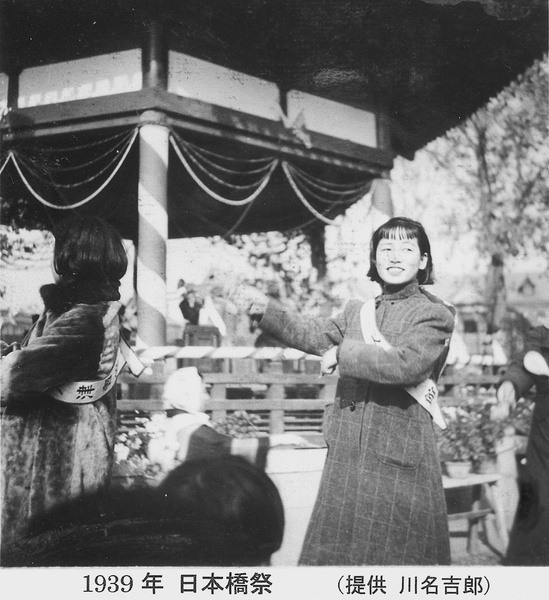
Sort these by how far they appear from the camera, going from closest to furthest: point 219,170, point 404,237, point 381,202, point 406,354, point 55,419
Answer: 1. point 406,354
2. point 404,237
3. point 55,419
4. point 381,202
5. point 219,170

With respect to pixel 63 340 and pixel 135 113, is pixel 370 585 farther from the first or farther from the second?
pixel 135 113

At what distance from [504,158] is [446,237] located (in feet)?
1.74

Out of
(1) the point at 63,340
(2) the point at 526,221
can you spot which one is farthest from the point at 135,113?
(2) the point at 526,221

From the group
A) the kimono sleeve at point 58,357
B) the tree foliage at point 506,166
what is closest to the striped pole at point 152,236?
the kimono sleeve at point 58,357

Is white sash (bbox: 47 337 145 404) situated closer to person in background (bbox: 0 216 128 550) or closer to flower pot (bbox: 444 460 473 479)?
person in background (bbox: 0 216 128 550)

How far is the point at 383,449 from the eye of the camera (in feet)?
7.43

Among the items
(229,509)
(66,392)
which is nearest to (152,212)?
(66,392)

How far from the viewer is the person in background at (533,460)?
275 cm

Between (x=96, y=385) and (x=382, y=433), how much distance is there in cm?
127

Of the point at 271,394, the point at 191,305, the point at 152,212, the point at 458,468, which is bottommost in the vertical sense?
the point at 458,468

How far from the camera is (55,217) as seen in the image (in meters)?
2.86

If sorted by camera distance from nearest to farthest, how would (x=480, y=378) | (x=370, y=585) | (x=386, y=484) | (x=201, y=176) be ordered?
(x=386, y=484) < (x=370, y=585) < (x=480, y=378) < (x=201, y=176)

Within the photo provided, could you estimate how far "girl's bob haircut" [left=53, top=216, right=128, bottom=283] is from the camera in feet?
8.93

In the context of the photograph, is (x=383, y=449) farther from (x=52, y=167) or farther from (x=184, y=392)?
(x=52, y=167)
